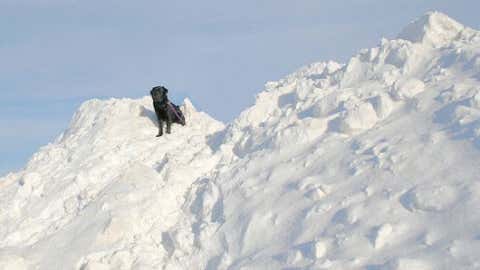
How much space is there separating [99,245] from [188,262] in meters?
1.63

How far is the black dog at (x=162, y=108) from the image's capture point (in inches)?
532

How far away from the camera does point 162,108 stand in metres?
13.6

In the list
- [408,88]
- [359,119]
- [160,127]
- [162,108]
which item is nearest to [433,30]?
[408,88]

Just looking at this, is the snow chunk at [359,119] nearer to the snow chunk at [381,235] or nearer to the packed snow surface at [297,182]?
the packed snow surface at [297,182]

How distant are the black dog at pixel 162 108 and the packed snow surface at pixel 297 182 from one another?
1.37 ft

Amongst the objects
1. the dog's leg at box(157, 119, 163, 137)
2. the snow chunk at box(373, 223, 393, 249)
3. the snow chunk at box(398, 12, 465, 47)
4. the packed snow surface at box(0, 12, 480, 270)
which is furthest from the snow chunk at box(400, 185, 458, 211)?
the dog's leg at box(157, 119, 163, 137)

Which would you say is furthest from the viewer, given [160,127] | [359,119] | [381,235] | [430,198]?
[160,127]

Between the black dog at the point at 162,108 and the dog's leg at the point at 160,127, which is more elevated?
the black dog at the point at 162,108

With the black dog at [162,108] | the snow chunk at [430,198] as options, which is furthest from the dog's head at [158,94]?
the snow chunk at [430,198]

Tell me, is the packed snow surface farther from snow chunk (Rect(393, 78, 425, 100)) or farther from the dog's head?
the dog's head

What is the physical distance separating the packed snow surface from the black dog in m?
0.42

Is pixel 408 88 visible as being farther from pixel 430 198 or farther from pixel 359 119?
pixel 430 198

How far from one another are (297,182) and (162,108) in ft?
16.9

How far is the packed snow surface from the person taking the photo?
7531 millimetres
